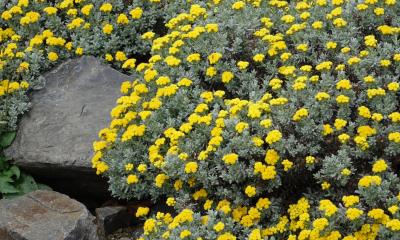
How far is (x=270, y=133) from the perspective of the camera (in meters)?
3.98

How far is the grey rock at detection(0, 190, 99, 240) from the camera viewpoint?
14.0 ft

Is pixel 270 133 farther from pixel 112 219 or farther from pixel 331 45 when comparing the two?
pixel 112 219

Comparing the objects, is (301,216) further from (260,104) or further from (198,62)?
(198,62)

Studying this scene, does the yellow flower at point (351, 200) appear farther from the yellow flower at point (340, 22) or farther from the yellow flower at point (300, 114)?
the yellow flower at point (340, 22)

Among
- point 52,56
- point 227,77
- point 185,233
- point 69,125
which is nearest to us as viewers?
point 185,233

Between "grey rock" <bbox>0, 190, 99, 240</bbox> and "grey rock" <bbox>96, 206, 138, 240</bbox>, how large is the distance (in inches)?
12.4

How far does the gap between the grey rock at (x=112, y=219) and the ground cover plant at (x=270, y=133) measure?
240 millimetres

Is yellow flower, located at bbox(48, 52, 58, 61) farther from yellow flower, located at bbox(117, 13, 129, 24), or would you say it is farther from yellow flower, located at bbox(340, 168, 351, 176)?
yellow flower, located at bbox(340, 168, 351, 176)

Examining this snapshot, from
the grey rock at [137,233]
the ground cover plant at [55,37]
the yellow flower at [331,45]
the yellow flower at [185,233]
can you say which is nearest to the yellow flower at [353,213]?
the yellow flower at [185,233]

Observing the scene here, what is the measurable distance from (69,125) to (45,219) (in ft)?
4.66

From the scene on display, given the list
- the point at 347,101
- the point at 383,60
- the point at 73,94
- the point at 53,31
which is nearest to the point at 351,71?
the point at 383,60

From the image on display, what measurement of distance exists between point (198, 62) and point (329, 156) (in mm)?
1988

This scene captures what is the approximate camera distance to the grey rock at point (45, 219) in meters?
4.26

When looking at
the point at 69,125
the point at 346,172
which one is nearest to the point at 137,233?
the point at 69,125
